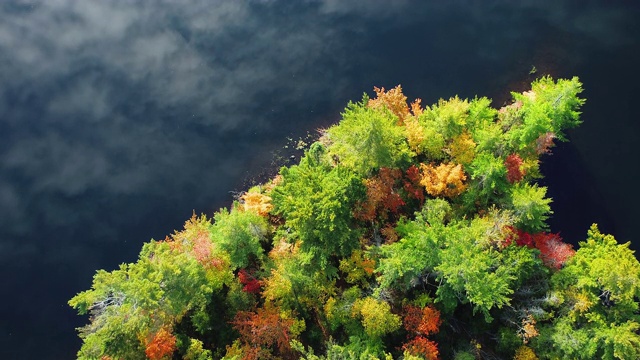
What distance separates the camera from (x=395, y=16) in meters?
45.8

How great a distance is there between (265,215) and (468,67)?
22.3m

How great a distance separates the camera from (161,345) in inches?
1219

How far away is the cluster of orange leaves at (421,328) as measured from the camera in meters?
31.1

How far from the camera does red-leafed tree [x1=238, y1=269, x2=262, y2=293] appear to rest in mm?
34094

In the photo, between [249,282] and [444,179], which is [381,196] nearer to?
[444,179]

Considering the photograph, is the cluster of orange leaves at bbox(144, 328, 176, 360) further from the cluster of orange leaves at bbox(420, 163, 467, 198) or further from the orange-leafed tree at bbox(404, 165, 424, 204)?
the cluster of orange leaves at bbox(420, 163, 467, 198)

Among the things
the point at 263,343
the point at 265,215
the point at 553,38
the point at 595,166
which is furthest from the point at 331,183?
the point at 553,38

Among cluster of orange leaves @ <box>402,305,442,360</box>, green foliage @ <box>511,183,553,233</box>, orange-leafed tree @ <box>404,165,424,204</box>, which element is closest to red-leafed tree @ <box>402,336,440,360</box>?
cluster of orange leaves @ <box>402,305,442,360</box>

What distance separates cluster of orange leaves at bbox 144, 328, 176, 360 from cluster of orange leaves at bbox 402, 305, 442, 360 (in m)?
14.9

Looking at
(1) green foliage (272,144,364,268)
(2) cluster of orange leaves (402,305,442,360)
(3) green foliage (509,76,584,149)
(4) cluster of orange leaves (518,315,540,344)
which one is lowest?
(4) cluster of orange leaves (518,315,540,344)

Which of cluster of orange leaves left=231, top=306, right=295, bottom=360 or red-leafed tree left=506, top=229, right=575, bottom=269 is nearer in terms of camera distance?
red-leafed tree left=506, top=229, right=575, bottom=269

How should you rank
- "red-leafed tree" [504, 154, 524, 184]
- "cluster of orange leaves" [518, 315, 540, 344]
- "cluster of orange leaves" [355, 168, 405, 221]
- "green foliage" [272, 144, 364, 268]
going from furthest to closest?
"red-leafed tree" [504, 154, 524, 184], "cluster of orange leaves" [355, 168, 405, 221], "cluster of orange leaves" [518, 315, 540, 344], "green foliage" [272, 144, 364, 268]

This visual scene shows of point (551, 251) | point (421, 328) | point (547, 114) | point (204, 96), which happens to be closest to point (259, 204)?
point (204, 96)

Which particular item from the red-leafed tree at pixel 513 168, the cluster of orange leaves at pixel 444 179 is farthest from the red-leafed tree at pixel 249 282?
the red-leafed tree at pixel 513 168
